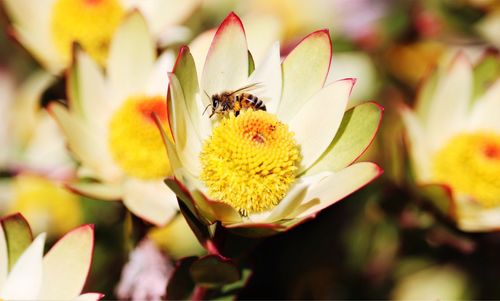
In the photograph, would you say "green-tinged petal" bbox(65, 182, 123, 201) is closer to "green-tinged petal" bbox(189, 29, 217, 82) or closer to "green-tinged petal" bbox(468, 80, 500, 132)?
"green-tinged petal" bbox(189, 29, 217, 82)

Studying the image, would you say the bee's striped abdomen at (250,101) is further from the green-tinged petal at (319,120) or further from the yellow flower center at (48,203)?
the yellow flower center at (48,203)

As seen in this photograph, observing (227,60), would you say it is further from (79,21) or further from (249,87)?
(79,21)

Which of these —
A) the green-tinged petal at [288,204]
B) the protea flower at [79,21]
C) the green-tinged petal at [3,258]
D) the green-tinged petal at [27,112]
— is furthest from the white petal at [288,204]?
the green-tinged petal at [27,112]

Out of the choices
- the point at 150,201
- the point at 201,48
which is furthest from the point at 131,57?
the point at 150,201

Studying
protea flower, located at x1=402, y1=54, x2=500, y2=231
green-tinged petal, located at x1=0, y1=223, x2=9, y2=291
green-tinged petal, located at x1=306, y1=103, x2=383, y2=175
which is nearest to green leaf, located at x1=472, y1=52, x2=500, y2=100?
protea flower, located at x1=402, y1=54, x2=500, y2=231

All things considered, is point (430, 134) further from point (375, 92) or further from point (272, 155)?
point (272, 155)

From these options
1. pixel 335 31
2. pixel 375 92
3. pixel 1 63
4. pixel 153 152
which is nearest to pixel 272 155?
pixel 153 152
